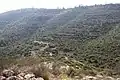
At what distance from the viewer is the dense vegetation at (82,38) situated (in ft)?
95.6

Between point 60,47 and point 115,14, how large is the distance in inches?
742

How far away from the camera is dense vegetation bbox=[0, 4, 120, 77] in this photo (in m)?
29.1

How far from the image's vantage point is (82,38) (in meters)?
39.2

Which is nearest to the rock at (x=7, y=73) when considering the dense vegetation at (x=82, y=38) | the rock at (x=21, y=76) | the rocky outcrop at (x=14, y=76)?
the rocky outcrop at (x=14, y=76)

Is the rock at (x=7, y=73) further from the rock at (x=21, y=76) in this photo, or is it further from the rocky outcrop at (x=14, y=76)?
the rock at (x=21, y=76)

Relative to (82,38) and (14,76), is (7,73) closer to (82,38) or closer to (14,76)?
(14,76)

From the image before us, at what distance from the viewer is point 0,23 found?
68812 millimetres

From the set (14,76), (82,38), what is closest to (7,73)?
(14,76)

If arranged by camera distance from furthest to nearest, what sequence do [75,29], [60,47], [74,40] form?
[75,29] → [74,40] → [60,47]

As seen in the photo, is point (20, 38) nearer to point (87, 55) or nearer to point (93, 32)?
point (93, 32)

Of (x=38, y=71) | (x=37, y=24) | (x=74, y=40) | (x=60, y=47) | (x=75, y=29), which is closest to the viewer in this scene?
(x=38, y=71)

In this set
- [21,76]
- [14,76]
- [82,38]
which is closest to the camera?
[14,76]

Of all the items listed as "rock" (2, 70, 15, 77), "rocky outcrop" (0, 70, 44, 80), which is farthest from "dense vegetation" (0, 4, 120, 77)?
"rock" (2, 70, 15, 77)

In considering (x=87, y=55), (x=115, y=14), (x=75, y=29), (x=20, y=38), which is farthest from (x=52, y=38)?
(x=115, y=14)
